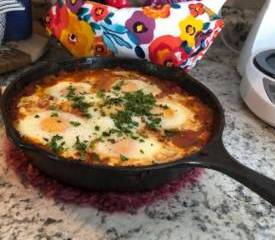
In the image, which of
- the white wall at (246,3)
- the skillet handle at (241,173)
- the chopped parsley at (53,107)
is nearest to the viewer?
the skillet handle at (241,173)

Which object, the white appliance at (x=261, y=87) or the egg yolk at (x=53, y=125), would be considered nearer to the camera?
the egg yolk at (x=53, y=125)

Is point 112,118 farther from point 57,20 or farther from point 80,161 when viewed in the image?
point 57,20

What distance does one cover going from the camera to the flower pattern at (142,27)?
0.86m

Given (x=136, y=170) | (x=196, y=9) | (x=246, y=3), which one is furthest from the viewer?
(x=246, y=3)

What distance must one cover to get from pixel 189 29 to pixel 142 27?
0.30ft

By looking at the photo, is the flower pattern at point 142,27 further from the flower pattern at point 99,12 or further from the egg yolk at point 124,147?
the egg yolk at point 124,147

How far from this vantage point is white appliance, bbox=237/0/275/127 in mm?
872

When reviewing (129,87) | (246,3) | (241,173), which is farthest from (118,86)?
(246,3)

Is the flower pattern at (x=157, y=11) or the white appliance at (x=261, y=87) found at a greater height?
the flower pattern at (x=157, y=11)

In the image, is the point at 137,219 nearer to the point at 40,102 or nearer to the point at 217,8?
the point at 40,102

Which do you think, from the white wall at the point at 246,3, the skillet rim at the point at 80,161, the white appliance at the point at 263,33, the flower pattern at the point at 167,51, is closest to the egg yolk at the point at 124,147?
the skillet rim at the point at 80,161

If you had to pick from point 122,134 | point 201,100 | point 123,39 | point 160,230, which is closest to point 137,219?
point 160,230

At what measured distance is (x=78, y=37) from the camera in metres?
0.90

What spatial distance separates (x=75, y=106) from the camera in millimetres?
771
